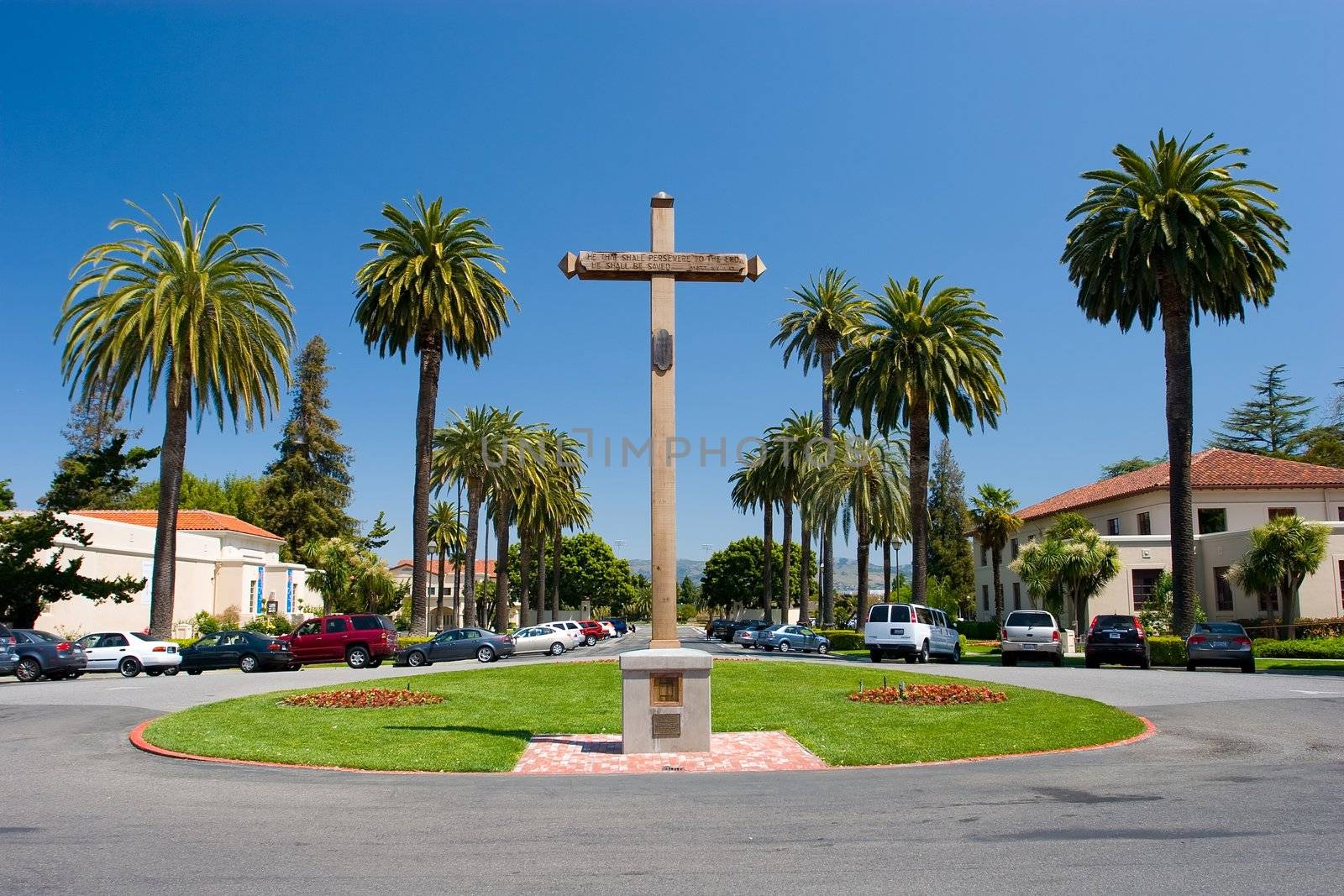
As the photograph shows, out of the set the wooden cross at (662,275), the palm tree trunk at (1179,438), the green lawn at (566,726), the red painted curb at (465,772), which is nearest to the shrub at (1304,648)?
the palm tree trunk at (1179,438)

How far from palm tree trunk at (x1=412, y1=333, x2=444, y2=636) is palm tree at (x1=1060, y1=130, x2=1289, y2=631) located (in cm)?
2648

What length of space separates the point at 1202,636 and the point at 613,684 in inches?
677

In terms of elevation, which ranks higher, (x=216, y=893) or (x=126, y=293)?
(x=126, y=293)

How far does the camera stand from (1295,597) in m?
39.7

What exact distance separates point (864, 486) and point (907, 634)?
18303 millimetres

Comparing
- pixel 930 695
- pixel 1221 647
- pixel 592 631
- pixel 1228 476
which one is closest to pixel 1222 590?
pixel 1228 476

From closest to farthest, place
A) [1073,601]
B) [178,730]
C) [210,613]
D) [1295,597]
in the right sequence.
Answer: [178,730] < [1295,597] < [1073,601] < [210,613]

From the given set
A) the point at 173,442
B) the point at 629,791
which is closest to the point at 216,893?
the point at 629,791

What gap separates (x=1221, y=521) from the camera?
49.3 m

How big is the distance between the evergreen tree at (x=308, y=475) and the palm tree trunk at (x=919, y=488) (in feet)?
181

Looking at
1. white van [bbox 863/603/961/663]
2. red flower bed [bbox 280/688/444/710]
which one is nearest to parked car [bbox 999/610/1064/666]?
white van [bbox 863/603/961/663]

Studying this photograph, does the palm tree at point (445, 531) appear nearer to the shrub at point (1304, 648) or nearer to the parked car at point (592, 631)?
the parked car at point (592, 631)

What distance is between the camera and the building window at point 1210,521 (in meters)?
49.1

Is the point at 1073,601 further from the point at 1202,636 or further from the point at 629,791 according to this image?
the point at 629,791
